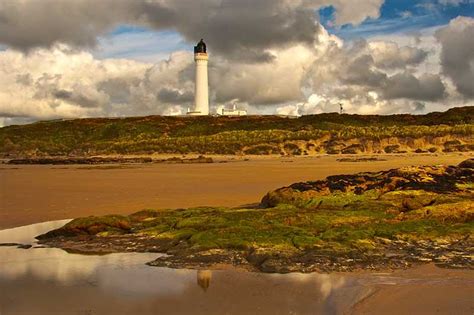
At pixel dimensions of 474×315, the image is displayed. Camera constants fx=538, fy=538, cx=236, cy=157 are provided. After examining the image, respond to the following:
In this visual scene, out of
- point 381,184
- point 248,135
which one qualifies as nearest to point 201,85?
point 248,135

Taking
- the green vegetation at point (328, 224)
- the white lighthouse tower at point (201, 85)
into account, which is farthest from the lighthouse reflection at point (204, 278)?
the white lighthouse tower at point (201, 85)

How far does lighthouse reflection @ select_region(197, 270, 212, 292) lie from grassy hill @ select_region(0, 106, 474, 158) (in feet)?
106

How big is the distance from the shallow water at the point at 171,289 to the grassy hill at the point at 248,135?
3223 centimetres

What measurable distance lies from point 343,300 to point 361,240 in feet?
9.21

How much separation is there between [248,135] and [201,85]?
28.9 metres

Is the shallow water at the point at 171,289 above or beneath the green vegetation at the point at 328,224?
beneath

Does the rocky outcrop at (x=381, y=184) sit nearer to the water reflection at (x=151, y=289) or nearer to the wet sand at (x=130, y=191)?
the wet sand at (x=130, y=191)

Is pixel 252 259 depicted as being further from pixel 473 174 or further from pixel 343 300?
pixel 473 174

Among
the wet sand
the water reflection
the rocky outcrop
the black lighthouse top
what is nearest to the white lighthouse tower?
the black lighthouse top

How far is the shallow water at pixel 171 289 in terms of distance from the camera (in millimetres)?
5992

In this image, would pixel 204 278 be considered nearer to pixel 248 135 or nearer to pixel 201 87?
pixel 248 135

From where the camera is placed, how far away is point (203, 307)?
6004 mm

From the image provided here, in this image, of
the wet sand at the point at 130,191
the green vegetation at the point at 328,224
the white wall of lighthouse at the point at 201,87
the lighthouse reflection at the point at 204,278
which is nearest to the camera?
the lighthouse reflection at the point at 204,278

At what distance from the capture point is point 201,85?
244ft
